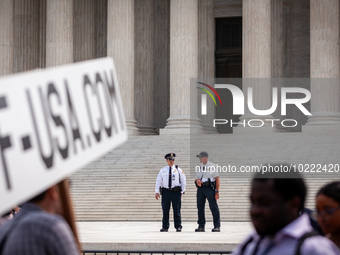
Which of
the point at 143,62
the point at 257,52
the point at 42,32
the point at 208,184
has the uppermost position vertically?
the point at 42,32

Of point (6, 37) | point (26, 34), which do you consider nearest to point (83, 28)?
point (26, 34)

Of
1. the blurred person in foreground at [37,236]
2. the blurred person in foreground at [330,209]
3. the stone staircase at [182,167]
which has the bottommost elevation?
the stone staircase at [182,167]

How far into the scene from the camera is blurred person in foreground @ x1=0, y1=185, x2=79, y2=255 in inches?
119

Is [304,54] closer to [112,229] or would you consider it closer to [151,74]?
[151,74]

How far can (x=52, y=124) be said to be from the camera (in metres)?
3.20

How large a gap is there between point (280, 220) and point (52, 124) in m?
1.34

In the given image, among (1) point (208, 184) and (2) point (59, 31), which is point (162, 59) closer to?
(2) point (59, 31)

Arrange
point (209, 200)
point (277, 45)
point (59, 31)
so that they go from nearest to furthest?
point (209, 200) → point (59, 31) → point (277, 45)

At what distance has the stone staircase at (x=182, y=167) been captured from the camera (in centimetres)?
2300

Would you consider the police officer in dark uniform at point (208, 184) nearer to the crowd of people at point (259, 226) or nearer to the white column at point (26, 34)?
the crowd of people at point (259, 226)

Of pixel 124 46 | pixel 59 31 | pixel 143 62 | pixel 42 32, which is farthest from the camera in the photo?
pixel 42 32

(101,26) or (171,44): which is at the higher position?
(101,26)

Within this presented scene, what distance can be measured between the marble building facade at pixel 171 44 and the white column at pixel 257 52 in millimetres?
58

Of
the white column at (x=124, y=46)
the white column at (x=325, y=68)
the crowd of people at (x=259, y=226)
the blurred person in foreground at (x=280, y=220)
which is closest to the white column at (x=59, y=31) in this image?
the white column at (x=124, y=46)
